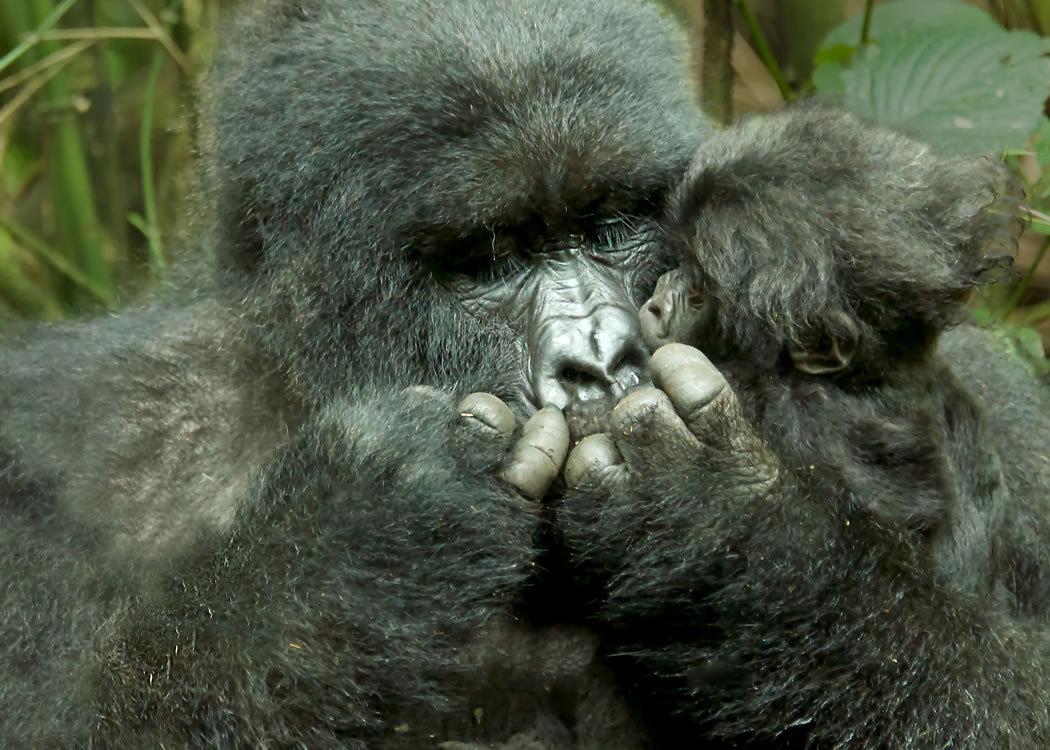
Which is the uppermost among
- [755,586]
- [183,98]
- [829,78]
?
[755,586]

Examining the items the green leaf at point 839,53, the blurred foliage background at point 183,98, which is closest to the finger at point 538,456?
the blurred foliage background at point 183,98

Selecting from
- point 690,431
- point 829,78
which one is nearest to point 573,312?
point 690,431

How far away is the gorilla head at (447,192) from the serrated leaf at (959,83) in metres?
1.16

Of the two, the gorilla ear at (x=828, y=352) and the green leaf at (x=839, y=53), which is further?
the green leaf at (x=839, y=53)

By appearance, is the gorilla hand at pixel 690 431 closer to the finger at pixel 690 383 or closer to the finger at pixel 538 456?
the finger at pixel 690 383

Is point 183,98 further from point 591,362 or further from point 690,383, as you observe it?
point 690,383

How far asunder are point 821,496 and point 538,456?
1.82 ft

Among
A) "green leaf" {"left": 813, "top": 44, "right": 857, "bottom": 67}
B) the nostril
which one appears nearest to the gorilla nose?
the nostril

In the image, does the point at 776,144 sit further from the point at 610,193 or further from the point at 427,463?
the point at 427,463

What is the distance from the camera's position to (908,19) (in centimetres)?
423

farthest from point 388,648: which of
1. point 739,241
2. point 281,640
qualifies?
point 739,241

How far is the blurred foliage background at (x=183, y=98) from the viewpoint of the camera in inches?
151

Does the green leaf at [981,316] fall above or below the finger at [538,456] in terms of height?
below

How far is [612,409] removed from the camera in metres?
2.51
